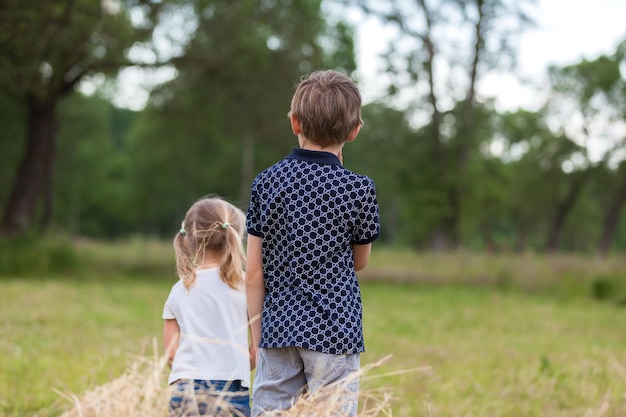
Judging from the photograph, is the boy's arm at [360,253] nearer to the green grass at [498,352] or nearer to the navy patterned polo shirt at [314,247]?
the navy patterned polo shirt at [314,247]

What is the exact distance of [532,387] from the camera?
219 inches

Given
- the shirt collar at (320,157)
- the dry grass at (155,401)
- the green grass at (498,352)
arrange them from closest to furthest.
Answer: the dry grass at (155,401) → the shirt collar at (320,157) → the green grass at (498,352)

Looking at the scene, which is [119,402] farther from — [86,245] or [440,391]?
→ [86,245]

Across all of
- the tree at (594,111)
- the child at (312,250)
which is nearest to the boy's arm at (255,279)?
the child at (312,250)

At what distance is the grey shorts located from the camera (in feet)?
8.79

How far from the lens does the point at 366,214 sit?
2.74 m

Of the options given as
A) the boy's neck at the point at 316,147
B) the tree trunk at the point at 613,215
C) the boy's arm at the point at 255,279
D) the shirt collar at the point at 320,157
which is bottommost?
the tree trunk at the point at 613,215

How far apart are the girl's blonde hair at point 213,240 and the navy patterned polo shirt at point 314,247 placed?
581mm

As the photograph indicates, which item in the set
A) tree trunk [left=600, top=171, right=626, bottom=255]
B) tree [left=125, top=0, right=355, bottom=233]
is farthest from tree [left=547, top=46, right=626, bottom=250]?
tree [left=125, top=0, right=355, bottom=233]

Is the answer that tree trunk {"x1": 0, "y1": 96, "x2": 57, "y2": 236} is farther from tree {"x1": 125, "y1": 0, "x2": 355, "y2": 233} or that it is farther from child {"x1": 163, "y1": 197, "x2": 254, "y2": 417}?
child {"x1": 163, "y1": 197, "x2": 254, "y2": 417}

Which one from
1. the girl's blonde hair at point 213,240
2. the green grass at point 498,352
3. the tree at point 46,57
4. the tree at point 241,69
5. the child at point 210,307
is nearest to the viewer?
the child at point 210,307

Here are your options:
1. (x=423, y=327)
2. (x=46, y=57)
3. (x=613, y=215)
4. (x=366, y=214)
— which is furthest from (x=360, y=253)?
(x=613, y=215)

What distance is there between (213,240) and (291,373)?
900 millimetres

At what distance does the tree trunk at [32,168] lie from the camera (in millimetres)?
17750
